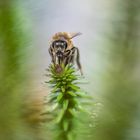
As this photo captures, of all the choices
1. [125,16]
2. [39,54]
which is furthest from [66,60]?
[125,16]

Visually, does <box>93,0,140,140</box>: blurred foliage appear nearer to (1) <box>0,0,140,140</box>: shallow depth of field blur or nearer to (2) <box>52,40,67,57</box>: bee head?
(1) <box>0,0,140,140</box>: shallow depth of field blur

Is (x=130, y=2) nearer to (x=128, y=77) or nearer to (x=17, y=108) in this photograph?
(x=128, y=77)

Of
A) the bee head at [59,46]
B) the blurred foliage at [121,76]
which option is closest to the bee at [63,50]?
the bee head at [59,46]

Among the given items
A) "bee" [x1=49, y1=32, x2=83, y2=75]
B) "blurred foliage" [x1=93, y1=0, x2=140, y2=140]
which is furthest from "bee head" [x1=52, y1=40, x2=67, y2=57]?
"blurred foliage" [x1=93, y1=0, x2=140, y2=140]

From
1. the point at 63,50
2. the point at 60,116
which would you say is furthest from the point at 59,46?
the point at 60,116

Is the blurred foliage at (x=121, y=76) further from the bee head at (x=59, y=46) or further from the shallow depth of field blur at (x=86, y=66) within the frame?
the bee head at (x=59, y=46)
